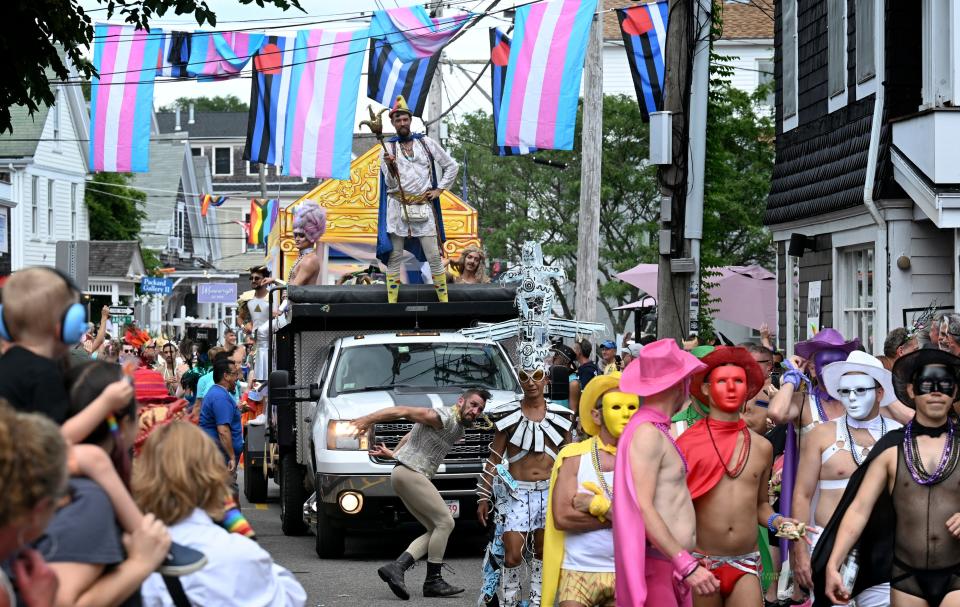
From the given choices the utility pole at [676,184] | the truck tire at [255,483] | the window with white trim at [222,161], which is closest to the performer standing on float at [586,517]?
the utility pole at [676,184]

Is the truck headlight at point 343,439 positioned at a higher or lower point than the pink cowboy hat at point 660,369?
lower

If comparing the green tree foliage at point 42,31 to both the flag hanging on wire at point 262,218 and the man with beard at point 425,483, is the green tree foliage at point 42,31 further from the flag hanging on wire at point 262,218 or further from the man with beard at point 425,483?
the flag hanging on wire at point 262,218

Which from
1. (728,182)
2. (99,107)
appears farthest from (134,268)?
(99,107)

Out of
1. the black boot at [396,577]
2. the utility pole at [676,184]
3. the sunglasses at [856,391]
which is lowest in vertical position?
the black boot at [396,577]

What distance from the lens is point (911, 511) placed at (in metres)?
6.52

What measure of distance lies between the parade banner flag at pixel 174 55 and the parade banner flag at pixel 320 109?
4.95 feet

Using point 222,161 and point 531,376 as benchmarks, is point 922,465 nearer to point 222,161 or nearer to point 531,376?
point 531,376

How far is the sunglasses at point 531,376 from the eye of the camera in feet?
31.9

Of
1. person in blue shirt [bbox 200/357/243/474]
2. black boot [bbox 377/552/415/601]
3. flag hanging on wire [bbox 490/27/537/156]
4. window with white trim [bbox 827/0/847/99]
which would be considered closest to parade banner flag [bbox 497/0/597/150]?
flag hanging on wire [bbox 490/27/537/156]

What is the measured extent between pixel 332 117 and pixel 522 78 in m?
2.97

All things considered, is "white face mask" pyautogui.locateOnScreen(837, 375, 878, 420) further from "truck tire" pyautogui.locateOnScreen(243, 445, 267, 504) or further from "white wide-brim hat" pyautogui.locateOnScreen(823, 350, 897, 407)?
"truck tire" pyautogui.locateOnScreen(243, 445, 267, 504)

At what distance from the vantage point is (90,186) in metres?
59.8

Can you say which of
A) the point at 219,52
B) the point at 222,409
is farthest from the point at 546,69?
the point at 222,409

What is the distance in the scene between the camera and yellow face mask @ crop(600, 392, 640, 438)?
295 inches
